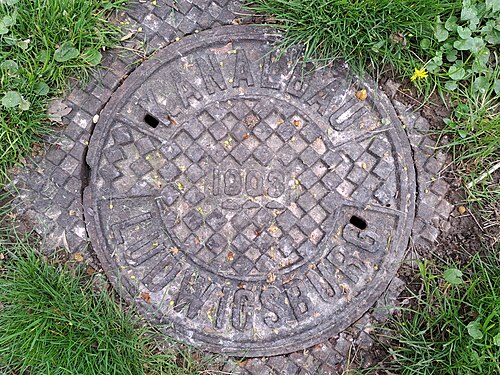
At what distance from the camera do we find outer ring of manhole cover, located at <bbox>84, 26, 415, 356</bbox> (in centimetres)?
224

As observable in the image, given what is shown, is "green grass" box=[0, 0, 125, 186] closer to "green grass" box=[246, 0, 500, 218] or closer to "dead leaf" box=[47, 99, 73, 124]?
"dead leaf" box=[47, 99, 73, 124]

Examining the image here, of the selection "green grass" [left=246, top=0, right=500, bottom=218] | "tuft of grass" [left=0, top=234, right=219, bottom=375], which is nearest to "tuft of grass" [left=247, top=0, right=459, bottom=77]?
"green grass" [left=246, top=0, right=500, bottom=218]

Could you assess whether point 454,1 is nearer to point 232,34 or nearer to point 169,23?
point 232,34

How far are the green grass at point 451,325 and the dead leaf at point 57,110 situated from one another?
182cm

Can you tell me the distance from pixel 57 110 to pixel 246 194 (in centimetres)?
99

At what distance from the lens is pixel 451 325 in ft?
7.36

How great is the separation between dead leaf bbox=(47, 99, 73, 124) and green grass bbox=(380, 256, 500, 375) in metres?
1.82

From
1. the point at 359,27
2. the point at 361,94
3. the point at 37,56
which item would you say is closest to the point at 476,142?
the point at 361,94

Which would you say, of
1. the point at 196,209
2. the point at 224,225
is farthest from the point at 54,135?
the point at 224,225

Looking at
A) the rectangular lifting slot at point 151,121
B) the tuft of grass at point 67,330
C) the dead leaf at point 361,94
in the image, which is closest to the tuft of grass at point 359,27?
the dead leaf at point 361,94

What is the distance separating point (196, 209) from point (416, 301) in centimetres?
114

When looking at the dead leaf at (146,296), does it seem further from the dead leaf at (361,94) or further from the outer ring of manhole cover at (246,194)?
the dead leaf at (361,94)

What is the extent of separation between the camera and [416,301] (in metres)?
2.33

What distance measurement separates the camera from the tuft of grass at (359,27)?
7.59 feet
